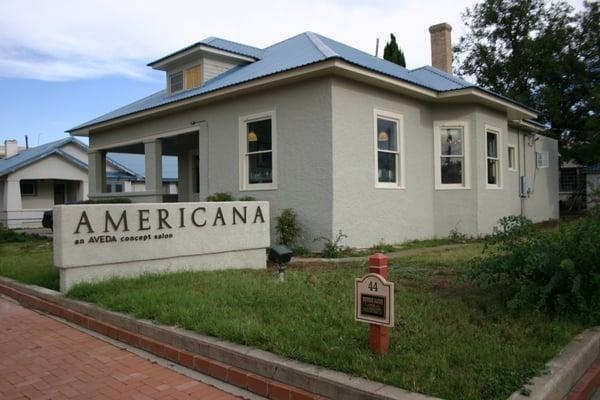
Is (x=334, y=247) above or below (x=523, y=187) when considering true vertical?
below


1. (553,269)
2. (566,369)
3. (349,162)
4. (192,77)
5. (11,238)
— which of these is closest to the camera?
(566,369)

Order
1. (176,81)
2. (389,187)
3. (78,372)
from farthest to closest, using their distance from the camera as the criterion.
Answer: (176,81) → (389,187) → (78,372)

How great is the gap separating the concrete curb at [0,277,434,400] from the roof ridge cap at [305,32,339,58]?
7424mm

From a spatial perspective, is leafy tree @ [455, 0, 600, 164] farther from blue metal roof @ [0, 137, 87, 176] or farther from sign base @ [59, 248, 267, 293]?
blue metal roof @ [0, 137, 87, 176]

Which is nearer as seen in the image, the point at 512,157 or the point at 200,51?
the point at 200,51

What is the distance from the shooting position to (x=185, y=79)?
15789 mm

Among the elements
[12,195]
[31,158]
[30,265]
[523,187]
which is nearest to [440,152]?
[523,187]

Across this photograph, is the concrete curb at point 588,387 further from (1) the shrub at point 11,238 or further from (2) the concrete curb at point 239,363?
(1) the shrub at point 11,238

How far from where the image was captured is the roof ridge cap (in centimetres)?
1127

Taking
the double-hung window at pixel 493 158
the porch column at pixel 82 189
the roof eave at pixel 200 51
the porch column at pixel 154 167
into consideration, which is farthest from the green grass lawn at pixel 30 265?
the porch column at pixel 82 189

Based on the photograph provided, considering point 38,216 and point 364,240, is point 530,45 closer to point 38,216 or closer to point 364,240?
point 364,240

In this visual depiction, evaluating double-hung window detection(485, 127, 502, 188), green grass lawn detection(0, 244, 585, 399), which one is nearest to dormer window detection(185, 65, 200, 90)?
double-hung window detection(485, 127, 502, 188)

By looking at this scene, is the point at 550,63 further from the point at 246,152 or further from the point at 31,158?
the point at 31,158

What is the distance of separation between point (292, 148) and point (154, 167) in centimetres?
622
